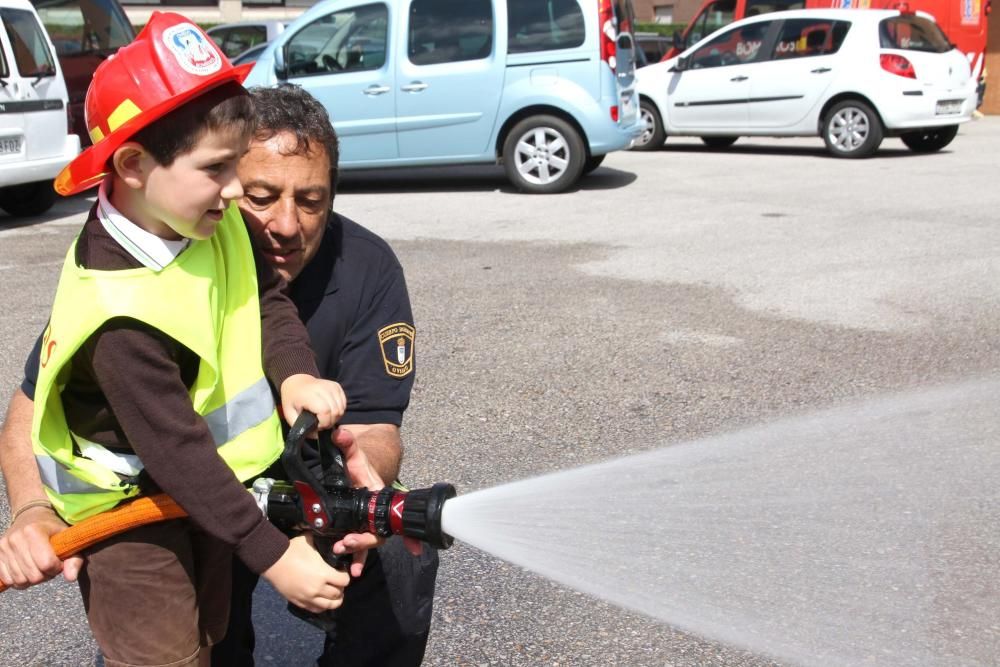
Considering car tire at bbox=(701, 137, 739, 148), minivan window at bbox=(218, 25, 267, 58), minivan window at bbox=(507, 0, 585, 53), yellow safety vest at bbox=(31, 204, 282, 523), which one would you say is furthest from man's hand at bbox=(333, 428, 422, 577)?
minivan window at bbox=(218, 25, 267, 58)

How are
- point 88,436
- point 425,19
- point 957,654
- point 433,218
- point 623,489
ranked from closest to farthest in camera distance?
point 88,436 < point 957,654 < point 623,489 < point 433,218 < point 425,19

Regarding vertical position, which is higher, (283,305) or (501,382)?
(283,305)

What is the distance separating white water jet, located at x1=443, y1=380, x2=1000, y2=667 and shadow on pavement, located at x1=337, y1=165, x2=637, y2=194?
725cm

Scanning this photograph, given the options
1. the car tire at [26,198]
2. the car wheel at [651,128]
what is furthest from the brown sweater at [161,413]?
the car wheel at [651,128]

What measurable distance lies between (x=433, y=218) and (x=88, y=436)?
777cm

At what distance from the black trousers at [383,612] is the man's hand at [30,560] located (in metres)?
0.53

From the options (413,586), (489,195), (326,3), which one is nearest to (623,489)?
(413,586)

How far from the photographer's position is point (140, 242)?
5.73 feet

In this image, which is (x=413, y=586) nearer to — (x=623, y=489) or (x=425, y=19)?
(x=623, y=489)

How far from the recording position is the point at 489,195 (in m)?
10.9

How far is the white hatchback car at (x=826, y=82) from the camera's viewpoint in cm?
1251

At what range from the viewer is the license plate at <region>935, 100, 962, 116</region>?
12.6 metres

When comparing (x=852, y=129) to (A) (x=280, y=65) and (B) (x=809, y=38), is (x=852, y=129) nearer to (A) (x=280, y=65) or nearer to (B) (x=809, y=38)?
(B) (x=809, y=38)

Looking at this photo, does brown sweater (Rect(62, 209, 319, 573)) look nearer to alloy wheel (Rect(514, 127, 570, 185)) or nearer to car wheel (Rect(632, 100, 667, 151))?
alloy wheel (Rect(514, 127, 570, 185))
